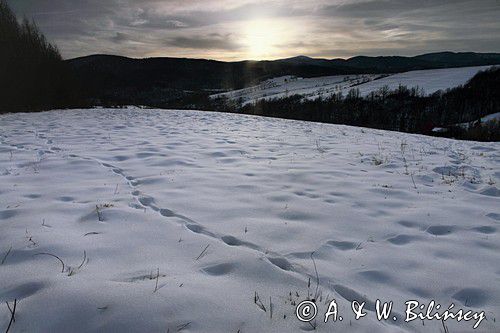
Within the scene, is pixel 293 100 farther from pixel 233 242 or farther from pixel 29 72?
pixel 233 242

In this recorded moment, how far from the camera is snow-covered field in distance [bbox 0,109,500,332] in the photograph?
2355mm

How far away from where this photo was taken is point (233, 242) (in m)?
3.59

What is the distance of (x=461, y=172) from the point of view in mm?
7281

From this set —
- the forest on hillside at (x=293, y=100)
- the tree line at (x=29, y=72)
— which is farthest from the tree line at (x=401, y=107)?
the tree line at (x=29, y=72)

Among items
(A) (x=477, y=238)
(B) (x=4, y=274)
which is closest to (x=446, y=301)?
(A) (x=477, y=238)

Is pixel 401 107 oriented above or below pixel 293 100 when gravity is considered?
below

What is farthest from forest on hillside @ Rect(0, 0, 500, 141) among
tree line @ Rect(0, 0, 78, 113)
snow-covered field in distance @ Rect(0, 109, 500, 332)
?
snow-covered field in distance @ Rect(0, 109, 500, 332)

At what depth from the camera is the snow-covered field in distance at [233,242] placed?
236 centimetres

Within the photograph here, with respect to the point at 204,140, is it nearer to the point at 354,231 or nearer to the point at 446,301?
the point at 354,231

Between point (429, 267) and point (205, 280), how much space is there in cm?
231

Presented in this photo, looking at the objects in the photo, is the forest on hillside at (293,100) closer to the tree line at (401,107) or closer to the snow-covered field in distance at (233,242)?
the tree line at (401,107)

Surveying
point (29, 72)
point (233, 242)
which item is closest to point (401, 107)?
point (29, 72)

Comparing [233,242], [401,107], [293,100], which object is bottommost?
[401,107]

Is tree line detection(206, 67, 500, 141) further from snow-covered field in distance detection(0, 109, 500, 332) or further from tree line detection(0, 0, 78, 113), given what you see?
snow-covered field in distance detection(0, 109, 500, 332)
